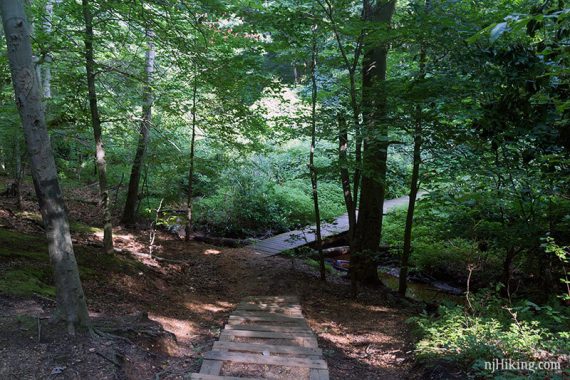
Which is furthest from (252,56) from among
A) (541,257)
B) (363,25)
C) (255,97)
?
(541,257)

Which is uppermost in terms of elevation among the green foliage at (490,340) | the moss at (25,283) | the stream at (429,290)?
the moss at (25,283)

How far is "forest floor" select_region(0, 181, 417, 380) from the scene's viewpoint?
300 cm

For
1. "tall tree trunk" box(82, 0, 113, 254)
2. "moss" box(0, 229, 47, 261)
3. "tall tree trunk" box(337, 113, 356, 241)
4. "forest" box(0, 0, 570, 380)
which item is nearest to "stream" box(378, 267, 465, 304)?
"forest" box(0, 0, 570, 380)

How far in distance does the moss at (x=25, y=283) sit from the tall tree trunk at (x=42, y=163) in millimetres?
1303

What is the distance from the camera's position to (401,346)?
4.62 metres

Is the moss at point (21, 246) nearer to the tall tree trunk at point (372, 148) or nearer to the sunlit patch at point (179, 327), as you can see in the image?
the sunlit patch at point (179, 327)

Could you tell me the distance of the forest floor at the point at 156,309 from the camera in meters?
3.00

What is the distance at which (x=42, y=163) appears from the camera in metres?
3.00

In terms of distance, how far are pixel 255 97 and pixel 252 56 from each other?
109 cm

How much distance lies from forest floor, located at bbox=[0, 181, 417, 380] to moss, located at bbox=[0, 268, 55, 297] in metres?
0.01

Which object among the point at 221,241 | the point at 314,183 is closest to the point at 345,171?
the point at 314,183

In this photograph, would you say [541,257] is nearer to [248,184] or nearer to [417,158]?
[417,158]

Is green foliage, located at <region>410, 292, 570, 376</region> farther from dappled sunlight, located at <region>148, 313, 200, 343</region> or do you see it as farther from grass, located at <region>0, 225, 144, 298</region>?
grass, located at <region>0, 225, 144, 298</region>

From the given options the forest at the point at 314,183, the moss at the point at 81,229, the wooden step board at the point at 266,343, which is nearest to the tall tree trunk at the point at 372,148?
the forest at the point at 314,183
